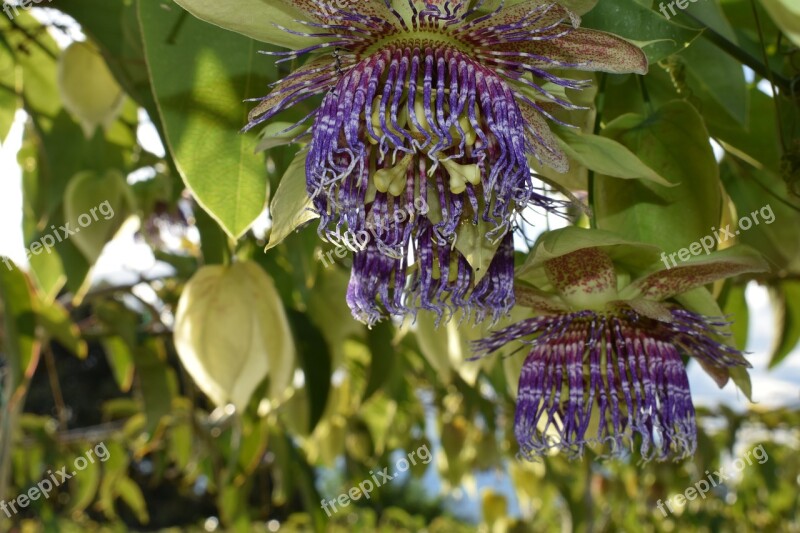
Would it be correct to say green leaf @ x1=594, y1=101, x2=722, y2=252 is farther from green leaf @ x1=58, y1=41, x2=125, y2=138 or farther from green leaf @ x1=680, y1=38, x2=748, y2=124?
green leaf @ x1=58, y1=41, x2=125, y2=138

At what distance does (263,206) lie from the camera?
60 cm

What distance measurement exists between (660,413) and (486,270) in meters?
0.18

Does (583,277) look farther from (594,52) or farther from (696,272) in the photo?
(594,52)

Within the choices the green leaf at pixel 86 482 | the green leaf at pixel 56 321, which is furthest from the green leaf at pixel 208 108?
the green leaf at pixel 86 482

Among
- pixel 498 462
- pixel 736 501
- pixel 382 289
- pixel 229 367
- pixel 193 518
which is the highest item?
pixel 382 289

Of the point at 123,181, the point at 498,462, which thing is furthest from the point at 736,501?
the point at 123,181

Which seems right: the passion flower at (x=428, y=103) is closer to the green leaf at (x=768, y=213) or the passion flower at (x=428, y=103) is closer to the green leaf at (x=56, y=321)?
the green leaf at (x=768, y=213)

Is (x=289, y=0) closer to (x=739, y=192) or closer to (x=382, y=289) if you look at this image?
(x=382, y=289)

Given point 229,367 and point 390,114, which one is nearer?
point 390,114

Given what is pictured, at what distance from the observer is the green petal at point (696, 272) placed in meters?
0.54

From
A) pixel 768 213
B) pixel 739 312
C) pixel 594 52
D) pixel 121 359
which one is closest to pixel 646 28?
pixel 594 52

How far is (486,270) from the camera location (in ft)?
1.62

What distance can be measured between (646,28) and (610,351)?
22 centimetres

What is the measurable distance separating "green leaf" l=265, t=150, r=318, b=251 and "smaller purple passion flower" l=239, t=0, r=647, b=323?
1.1 inches
